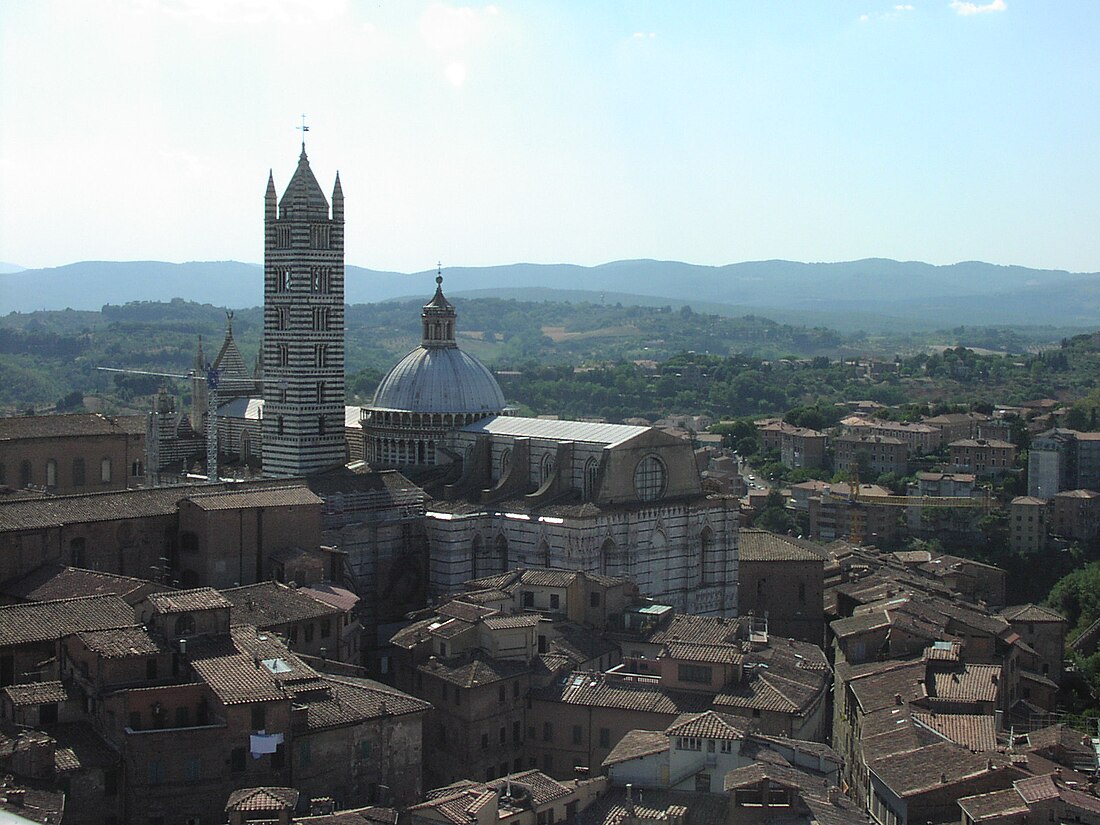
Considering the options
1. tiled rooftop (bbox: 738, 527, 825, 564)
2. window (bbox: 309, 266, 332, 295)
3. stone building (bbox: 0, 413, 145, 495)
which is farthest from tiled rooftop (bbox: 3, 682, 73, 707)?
tiled rooftop (bbox: 738, 527, 825, 564)

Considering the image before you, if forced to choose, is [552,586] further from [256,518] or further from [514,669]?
[256,518]

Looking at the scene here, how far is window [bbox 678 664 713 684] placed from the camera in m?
34.1

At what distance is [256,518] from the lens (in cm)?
3900

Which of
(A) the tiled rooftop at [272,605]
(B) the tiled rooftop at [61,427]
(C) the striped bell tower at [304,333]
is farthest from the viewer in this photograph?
(C) the striped bell tower at [304,333]

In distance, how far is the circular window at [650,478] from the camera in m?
45.3

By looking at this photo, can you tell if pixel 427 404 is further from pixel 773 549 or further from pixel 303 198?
pixel 773 549

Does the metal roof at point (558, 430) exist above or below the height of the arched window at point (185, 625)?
above

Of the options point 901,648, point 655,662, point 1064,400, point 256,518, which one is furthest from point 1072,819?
point 1064,400

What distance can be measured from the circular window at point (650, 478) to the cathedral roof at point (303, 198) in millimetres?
13158

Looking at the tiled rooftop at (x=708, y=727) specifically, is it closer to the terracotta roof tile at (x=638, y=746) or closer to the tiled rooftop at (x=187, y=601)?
the terracotta roof tile at (x=638, y=746)

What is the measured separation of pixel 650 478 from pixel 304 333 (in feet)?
39.2

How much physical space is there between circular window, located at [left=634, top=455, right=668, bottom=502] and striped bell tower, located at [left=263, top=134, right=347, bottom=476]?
10.1 meters

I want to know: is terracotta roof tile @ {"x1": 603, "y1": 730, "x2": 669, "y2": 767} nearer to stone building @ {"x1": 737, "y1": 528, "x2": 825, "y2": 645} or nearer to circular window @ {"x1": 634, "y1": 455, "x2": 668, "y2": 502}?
circular window @ {"x1": 634, "y1": 455, "x2": 668, "y2": 502}

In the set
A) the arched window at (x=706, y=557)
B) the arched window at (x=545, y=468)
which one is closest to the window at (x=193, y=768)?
the arched window at (x=545, y=468)
